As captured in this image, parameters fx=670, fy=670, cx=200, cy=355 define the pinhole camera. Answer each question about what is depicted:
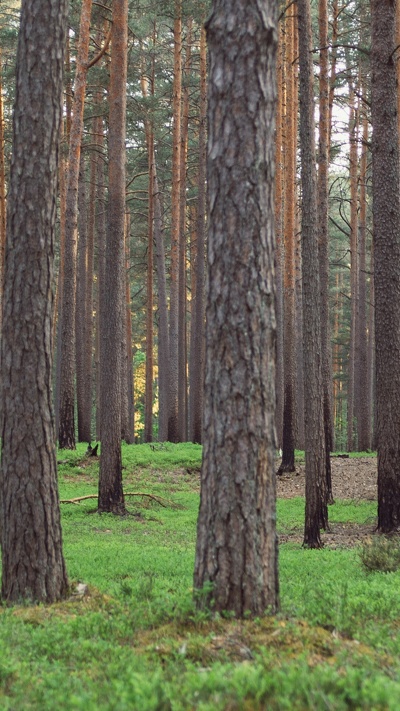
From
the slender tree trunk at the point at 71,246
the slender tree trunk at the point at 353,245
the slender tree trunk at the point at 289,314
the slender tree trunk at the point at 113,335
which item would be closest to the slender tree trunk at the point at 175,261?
the slender tree trunk at the point at 289,314

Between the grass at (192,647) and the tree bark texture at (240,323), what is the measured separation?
41 centimetres

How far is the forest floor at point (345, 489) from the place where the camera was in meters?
11.0

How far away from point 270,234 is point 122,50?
35.1 ft

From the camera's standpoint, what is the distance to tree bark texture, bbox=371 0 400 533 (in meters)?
10.2

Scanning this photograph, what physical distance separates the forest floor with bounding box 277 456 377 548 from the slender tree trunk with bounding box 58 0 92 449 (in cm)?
630

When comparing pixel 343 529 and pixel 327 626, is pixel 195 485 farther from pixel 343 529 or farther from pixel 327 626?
pixel 327 626

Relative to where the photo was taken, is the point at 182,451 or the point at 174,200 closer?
the point at 182,451

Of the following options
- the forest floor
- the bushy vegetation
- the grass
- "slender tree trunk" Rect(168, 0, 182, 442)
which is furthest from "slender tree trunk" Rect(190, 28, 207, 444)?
the grass

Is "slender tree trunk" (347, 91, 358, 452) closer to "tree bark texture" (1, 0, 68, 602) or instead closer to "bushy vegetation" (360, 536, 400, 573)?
"bushy vegetation" (360, 536, 400, 573)

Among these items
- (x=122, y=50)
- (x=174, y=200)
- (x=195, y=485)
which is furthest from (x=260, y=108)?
(x=174, y=200)

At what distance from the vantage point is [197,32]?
99.8 ft

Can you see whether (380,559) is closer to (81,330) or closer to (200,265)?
(200,265)

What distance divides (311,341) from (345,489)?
7.70 meters

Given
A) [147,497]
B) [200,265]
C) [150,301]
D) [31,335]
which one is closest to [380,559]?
[31,335]
